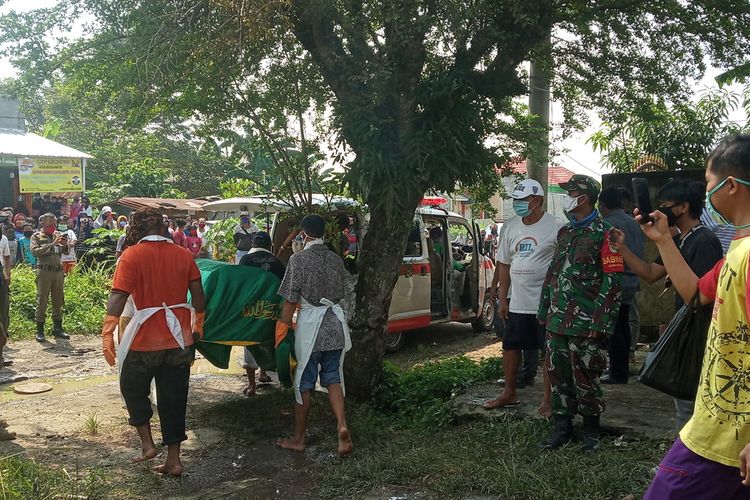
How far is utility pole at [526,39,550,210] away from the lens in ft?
24.6

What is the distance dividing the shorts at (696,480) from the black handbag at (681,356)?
49cm

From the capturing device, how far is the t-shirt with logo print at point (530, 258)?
199 inches

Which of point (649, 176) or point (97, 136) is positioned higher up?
point (97, 136)

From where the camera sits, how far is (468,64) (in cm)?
549

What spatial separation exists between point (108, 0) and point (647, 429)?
5152 millimetres

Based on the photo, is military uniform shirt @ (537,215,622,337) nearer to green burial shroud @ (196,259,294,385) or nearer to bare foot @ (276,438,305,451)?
bare foot @ (276,438,305,451)

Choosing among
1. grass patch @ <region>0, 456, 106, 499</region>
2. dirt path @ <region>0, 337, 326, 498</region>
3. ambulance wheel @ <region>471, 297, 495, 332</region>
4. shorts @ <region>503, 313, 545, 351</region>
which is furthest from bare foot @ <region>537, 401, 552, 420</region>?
ambulance wheel @ <region>471, 297, 495, 332</region>

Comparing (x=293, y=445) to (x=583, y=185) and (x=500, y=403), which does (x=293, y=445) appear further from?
(x=583, y=185)

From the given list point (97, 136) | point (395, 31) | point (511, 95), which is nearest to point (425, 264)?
point (511, 95)

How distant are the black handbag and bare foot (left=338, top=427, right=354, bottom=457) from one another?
261 centimetres

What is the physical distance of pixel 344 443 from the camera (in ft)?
16.1

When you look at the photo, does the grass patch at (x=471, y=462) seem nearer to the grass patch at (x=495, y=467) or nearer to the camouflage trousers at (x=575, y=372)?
the grass patch at (x=495, y=467)

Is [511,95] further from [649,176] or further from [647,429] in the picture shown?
[649,176]

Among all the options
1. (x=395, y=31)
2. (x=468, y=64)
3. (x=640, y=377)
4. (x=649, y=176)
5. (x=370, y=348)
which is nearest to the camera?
(x=640, y=377)
